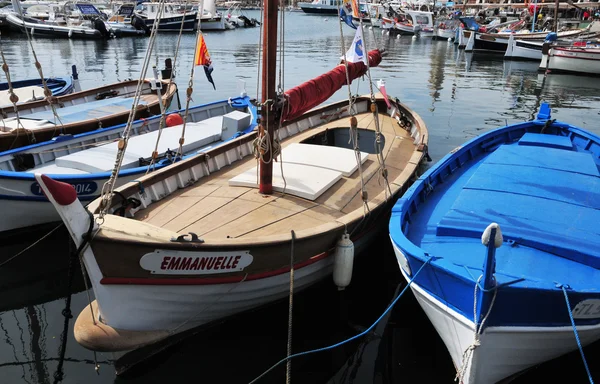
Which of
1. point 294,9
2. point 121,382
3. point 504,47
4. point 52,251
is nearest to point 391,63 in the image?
point 504,47

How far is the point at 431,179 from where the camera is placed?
30.1 ft

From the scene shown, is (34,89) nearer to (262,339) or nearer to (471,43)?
(262,339)

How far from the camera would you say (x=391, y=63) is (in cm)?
4100

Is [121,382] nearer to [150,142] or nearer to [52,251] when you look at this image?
[52,251]

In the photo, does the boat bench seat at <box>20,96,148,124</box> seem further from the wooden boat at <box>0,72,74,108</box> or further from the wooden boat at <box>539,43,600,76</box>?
the wooden boat at <box>539,43,600,76</box>

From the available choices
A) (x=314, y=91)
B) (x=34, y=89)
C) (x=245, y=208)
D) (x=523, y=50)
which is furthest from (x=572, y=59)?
(x=34, y=89)

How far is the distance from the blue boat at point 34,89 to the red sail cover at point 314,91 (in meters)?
12.5

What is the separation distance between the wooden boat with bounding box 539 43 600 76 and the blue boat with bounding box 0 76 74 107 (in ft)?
103

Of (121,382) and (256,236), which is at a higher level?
(256,236)

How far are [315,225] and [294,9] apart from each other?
14475 centimetres

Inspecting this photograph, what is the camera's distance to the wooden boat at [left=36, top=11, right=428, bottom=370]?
18.8 feet

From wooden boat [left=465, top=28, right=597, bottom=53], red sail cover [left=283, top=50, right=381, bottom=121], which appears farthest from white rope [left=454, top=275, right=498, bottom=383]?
wooden boat [left=465, top=28, right=597, bottom=53]

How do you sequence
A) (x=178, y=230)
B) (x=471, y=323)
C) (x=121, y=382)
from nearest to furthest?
(x=471, y=323), (x=121, y=382), (x=178, y=230)

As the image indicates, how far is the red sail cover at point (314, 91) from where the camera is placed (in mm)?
7938
